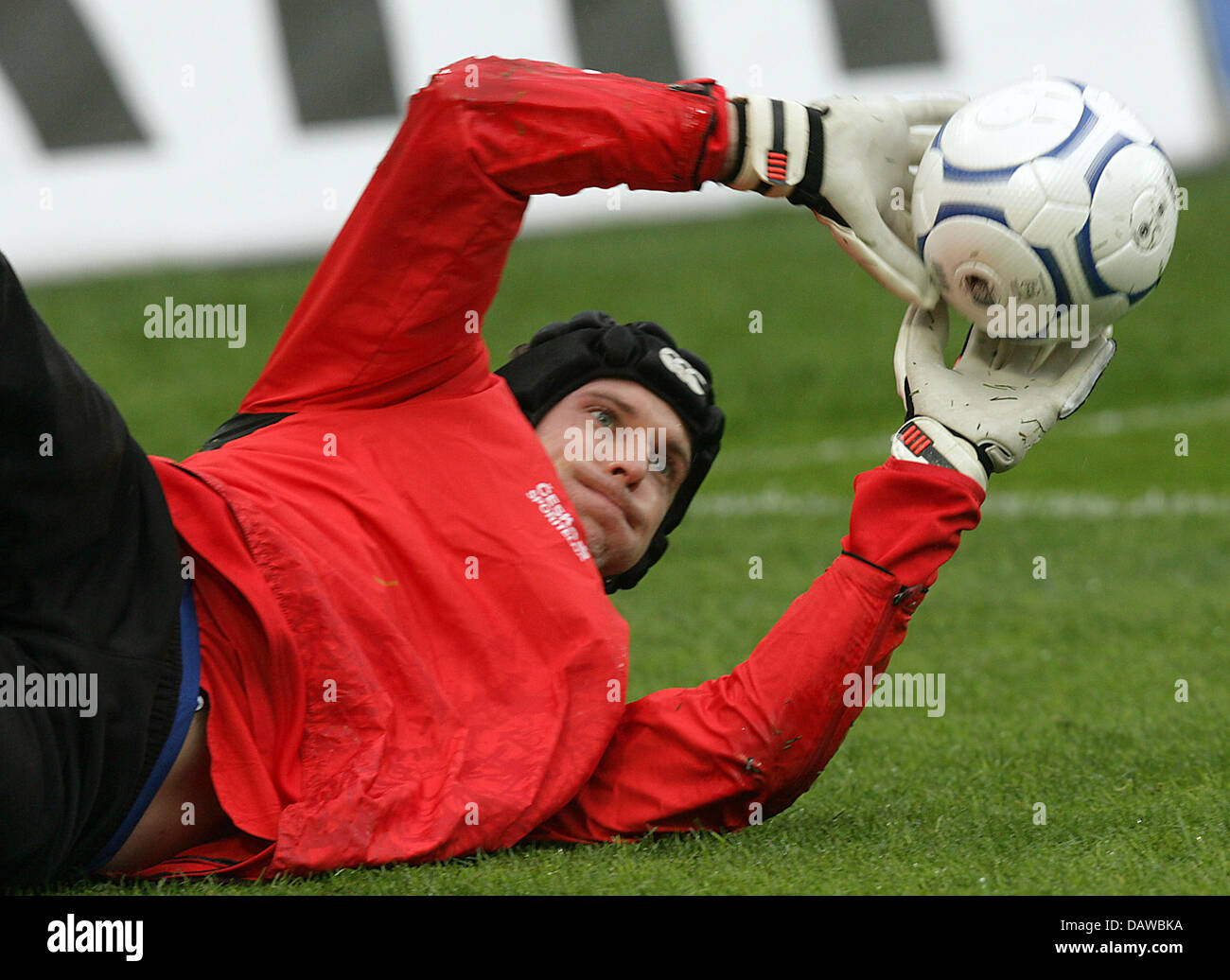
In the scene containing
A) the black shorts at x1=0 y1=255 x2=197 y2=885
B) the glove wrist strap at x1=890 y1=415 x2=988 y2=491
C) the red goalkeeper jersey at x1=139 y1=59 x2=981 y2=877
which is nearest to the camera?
the black shorts at x1=0 y1=255 x2=197 y2=885

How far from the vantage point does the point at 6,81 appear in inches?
429

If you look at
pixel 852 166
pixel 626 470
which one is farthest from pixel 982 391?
pixel 626 470

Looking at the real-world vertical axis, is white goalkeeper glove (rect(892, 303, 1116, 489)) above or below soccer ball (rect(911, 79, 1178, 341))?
below

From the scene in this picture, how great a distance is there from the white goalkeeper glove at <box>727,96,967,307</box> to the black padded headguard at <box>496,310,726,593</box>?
53 centimetres

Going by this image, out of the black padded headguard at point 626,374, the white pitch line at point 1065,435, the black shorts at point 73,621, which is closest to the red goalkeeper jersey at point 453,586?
the black shorts at point 73,621

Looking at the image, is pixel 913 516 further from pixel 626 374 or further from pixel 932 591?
pixel 932 591

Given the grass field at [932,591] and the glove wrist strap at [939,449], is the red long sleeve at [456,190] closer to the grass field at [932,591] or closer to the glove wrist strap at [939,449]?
the glove wrist strap at [939,449]

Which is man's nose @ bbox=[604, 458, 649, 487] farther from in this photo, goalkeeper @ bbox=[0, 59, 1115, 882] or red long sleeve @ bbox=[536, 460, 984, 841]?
red long sleeve @ bbox=[536, 460, 984, 841]

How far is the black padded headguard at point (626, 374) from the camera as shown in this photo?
11.3ft

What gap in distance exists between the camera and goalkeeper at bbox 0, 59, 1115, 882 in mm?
2541

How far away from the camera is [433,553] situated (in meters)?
2.94

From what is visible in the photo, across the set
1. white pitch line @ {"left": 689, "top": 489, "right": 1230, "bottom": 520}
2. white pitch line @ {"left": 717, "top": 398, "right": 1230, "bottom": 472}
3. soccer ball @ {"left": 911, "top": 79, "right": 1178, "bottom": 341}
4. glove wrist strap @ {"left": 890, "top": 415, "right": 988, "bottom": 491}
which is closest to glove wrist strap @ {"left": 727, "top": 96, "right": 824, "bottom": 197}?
soccer ball @ {"left": 911, "top": 79, "right": 1178, "bottom": 341}

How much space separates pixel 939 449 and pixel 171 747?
1453mm

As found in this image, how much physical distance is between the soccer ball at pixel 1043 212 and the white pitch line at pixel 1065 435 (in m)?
6.02
